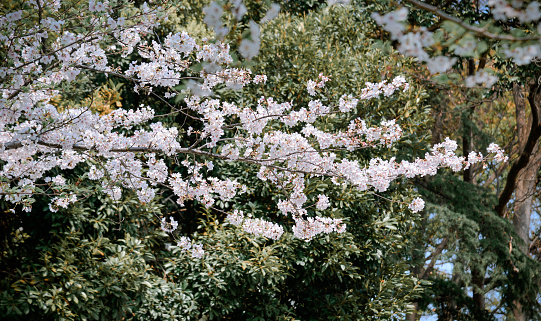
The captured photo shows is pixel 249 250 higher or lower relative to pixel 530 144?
lower

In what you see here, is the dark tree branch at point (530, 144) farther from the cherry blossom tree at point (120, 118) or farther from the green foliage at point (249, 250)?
the cherry blossom tree at point (120, 118)

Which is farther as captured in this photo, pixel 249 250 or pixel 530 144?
pixel 530 144

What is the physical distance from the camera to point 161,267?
660cm

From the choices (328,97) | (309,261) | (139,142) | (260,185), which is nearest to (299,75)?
(328,97)

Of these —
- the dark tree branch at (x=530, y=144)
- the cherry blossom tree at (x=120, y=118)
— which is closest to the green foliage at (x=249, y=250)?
the cherry blossom tree at (x=120, y=118)

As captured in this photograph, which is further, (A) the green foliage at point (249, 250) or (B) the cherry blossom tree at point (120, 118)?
(A) the green foliage at point (249, 250)

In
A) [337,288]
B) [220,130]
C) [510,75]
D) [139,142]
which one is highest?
[510,75]

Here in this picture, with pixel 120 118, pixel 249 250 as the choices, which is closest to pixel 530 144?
pixel 249 250

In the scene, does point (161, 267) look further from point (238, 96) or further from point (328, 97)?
point (328, 97)

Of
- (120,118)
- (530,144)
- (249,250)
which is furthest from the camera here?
(530,144)

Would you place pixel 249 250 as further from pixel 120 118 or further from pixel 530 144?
pixel 530 144

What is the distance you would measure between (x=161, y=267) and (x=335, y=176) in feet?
10.9

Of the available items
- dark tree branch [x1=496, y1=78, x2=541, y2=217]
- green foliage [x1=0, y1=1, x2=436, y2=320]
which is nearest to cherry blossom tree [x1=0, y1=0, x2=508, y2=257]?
green foliage [x1=0, y1=1, x2=436, y2=320]

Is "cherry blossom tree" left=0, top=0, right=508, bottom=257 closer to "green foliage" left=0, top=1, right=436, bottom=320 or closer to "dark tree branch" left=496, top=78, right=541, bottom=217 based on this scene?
"green foliage" left=0, top=1, right=436, bottom=320
